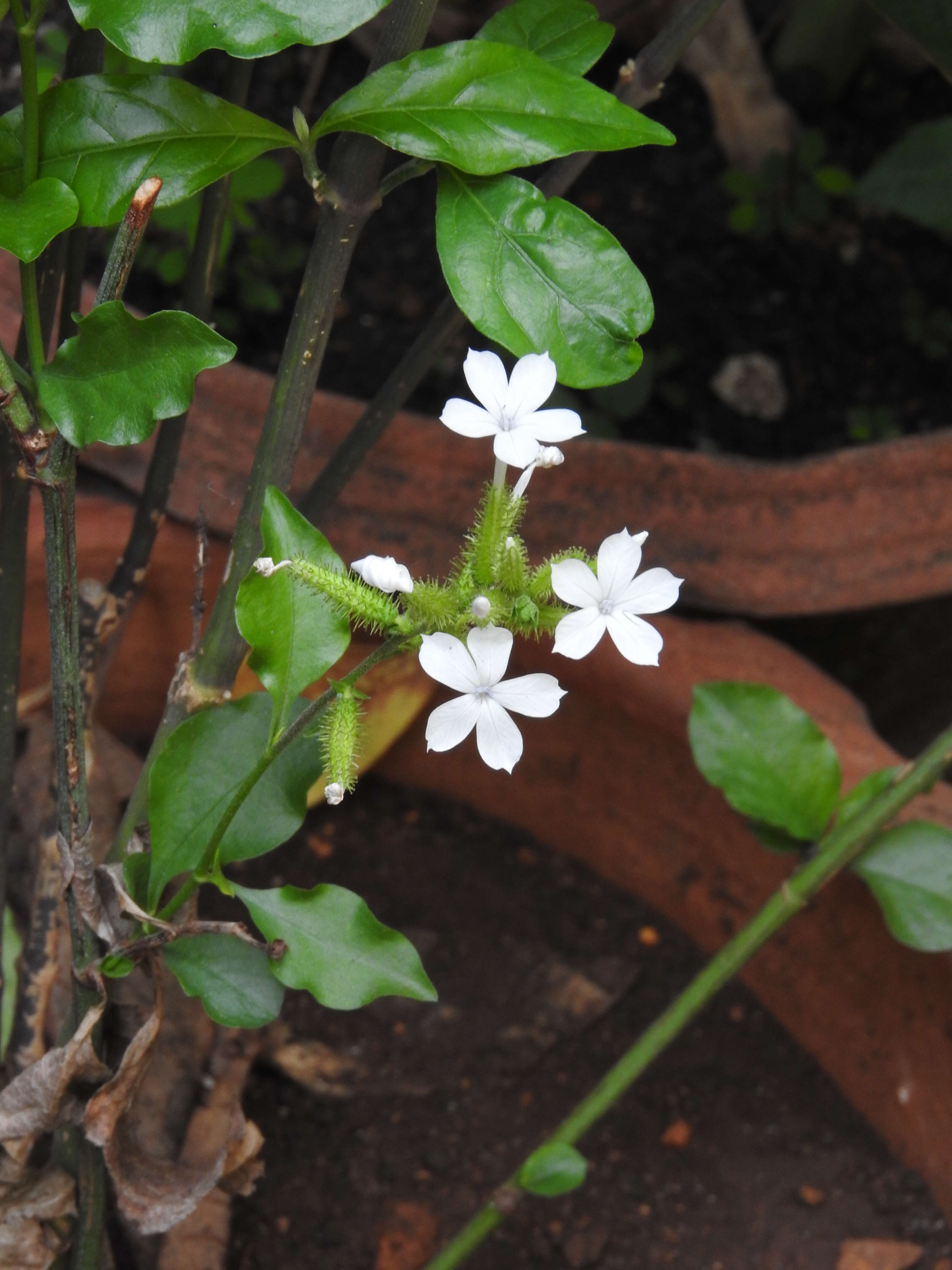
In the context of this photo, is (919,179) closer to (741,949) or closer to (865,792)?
(865,792)

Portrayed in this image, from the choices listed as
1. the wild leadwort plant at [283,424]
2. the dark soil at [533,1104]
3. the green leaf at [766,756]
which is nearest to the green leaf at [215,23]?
the wild leadwort plant at [283,424]

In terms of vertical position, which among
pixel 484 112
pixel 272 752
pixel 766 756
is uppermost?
pixel 484 112

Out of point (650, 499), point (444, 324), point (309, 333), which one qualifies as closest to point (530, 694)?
point (309, 333)

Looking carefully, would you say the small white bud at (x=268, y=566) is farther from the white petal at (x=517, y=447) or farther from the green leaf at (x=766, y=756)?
the green leaf at (x=766, y=756)

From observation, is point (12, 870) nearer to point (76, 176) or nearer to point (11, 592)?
point (11, 592)

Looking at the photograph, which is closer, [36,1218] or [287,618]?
[287,618]

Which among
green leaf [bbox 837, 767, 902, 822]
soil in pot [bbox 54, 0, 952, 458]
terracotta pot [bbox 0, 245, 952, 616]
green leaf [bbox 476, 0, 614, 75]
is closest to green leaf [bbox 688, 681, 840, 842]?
green leaf [bbox 837, 767, 902, 822]

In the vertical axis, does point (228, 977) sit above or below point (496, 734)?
below

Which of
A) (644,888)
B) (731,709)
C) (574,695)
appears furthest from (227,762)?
(644,888)

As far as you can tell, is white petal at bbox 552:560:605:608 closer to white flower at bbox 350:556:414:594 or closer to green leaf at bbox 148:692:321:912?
white flower at bbox 350:556:414:594
